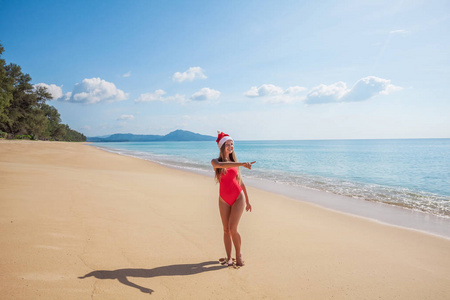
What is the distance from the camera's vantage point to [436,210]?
9234 mm

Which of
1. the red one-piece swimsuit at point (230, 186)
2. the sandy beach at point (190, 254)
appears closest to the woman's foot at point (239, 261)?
the sandy beach at point (190, 254)

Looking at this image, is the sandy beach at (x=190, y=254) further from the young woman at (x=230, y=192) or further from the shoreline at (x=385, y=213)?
the shoreline at (x=385, y=213)

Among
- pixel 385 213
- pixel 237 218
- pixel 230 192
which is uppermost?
pixel 230 192

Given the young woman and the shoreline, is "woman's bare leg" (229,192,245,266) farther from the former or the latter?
the shoreline

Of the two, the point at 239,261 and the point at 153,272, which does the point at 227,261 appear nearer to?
the point at 239,261

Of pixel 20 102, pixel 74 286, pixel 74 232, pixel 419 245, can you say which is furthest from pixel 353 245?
pixel 20 102

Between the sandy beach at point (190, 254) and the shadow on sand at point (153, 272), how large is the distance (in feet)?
0.05

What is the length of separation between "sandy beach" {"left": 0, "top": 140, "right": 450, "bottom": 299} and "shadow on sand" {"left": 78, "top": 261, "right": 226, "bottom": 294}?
0.05ft

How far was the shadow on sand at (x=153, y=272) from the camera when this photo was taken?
3211mm

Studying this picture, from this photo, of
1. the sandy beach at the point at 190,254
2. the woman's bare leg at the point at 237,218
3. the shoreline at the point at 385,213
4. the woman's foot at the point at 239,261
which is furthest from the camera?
the shoreline at the point at 385,213

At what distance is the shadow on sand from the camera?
126 inches

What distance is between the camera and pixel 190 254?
14.0 ft

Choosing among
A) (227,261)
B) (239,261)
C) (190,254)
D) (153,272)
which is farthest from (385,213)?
(153,272)

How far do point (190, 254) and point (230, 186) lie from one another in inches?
60.3
